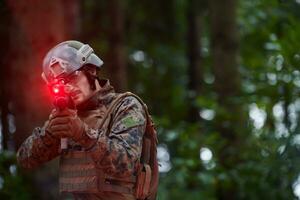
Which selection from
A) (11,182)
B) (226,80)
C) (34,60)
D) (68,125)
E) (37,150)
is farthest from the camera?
(226,80)

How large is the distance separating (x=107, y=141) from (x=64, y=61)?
19.4 inches

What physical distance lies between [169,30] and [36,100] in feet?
18.5

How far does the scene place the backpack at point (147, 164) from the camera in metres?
4.30

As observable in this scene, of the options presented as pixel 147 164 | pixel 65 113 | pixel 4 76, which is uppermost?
pixel 65 113

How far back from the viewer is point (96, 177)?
418 cm

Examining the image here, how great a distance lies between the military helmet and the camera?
418 centimetres

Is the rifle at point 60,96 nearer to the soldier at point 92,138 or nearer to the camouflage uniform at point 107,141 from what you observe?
the soldier at point 92,138

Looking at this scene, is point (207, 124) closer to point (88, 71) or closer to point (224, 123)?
point (224, 123)

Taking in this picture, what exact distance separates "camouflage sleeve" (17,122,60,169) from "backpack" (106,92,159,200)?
0.34m

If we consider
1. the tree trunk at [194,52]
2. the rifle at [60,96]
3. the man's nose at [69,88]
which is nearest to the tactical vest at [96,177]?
the man's nose at [69,88]

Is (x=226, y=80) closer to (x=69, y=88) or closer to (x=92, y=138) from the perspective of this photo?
(x=69, y=88)

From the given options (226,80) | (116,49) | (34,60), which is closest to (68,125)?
(34,60)

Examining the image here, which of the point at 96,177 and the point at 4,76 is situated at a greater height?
the point at 96,177

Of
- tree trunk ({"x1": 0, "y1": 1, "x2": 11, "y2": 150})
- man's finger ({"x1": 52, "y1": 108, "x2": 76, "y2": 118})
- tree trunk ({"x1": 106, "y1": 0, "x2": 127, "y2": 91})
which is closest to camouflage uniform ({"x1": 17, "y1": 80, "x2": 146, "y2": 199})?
man's finger ({"x1": 52, "y1": 108, "x2": 76, "y2": 118})
